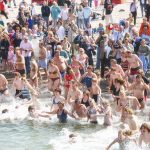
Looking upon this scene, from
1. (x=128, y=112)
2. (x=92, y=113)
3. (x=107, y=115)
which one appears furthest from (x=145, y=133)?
(x=92, y=113)

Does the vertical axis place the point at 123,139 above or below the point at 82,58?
below

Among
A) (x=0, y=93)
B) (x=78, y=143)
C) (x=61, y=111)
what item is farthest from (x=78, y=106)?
(x=0, y=93)

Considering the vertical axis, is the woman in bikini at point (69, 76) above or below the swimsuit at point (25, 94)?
above

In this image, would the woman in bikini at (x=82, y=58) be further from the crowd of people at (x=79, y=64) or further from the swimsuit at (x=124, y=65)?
the swimsuit at (x=124, y=65)

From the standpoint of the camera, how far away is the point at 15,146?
16078 mm

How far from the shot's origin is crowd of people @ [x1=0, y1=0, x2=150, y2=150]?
57.7 ft

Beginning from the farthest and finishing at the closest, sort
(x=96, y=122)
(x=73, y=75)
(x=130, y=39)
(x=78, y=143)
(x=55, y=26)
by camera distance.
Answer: (x=55, y=26) → (x=130, y=39) → (x=73, y=75) → (x=96, y=122) → (x=78, y=143)

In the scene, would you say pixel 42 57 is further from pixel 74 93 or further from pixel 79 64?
pixel 74 93

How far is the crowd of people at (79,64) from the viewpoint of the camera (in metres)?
17.6

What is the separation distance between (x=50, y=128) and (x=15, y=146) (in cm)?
162

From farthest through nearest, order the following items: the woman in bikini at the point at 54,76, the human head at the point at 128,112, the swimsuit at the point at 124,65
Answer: the swimsuit at the point at 124,65 → the woman in bikini at the point at 54,76 → the human head at the point at 128,112

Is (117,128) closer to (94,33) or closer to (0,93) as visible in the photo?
(0,93)

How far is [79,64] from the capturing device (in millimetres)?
19875

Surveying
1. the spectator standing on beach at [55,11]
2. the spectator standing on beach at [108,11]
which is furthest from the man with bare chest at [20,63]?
the spectator standing on beach at [108,11]
